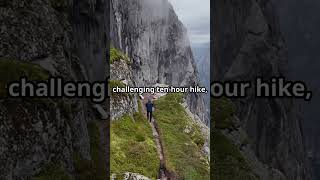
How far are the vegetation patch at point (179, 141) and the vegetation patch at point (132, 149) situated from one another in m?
1.75

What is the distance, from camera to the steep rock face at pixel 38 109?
16969 mm

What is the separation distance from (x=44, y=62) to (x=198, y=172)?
20.8 m

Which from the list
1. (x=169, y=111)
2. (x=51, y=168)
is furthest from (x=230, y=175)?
(x=169, y=111)

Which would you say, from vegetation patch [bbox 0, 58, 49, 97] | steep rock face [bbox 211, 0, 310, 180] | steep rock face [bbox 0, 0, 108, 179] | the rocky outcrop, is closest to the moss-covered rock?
steep rock face [bbox 0, 0, 108, 179]

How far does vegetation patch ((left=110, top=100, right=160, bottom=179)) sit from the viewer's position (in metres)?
34.2

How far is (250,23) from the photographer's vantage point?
5628cm

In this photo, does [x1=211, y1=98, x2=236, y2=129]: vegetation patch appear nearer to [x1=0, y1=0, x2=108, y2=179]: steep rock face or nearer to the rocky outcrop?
the rocky outcrop

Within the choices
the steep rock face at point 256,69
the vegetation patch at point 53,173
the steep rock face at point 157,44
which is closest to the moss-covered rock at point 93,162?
the vegetation patch at point 53,173

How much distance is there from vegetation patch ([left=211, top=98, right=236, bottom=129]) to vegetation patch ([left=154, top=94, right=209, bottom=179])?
4.09 meters

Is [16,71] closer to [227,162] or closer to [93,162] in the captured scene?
[93,162]

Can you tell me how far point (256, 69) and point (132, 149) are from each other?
2272 cm

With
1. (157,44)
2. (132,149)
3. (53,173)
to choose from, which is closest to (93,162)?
(53,173)

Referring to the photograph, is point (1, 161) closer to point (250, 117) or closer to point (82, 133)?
point (82, 133)

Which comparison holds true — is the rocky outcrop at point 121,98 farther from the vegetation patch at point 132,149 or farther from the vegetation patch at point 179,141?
the vegetation patch at point 179,141
